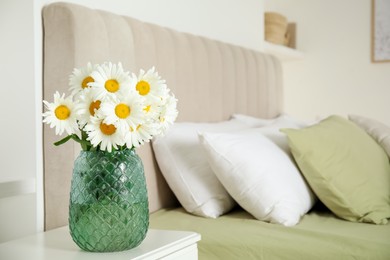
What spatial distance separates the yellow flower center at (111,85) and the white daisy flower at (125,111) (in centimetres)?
3

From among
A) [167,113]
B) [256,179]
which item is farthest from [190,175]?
[167,113]

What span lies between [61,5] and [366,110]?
3013mm

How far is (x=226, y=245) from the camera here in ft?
5.26

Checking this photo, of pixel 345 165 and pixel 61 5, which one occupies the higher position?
pixel 61 5

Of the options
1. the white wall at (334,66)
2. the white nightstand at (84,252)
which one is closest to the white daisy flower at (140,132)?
the white nightstand at (84,252)

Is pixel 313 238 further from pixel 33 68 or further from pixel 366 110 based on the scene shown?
pixel 366 110

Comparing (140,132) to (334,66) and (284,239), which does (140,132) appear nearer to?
(284,239)

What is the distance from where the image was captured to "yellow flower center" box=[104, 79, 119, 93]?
119 centimetres

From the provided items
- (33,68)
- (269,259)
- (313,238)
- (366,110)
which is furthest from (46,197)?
(366,110)

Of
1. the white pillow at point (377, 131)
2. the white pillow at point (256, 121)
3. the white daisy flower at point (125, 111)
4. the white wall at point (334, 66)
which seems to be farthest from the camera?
the white wall at point (334, 66)

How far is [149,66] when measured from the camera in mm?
1975

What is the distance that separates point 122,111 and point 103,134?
0.22 ft

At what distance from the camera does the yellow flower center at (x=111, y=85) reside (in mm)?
1191

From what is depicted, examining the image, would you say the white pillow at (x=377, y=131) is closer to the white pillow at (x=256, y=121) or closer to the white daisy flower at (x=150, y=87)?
the white pillow at (x=256, y=121)
